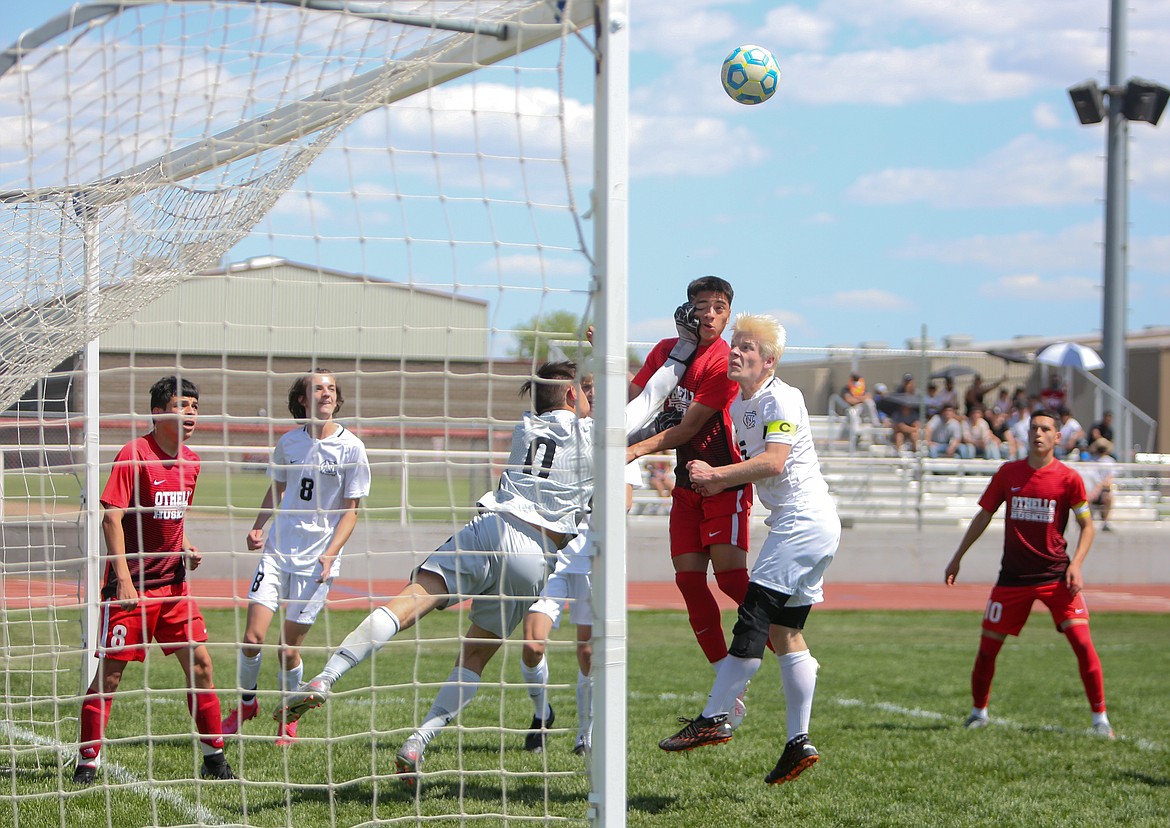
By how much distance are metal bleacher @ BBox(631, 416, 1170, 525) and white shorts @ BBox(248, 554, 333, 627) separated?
11.8 meters

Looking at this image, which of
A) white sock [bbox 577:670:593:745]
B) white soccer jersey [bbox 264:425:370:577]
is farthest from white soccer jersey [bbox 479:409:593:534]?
white soccer jersey [bbox 264:425:370:577]

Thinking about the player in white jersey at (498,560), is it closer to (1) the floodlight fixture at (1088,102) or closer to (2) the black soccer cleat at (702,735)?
(2) the black soccer cleat at (702,735)

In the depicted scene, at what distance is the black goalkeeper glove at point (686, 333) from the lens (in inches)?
231

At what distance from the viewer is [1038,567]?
25.4 ft

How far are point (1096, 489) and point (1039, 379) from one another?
434 cm

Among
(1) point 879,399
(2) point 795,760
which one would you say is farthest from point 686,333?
(1) point 879,399

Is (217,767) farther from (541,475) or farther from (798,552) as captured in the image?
(798,552)

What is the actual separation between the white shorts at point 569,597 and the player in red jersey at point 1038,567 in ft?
9.54

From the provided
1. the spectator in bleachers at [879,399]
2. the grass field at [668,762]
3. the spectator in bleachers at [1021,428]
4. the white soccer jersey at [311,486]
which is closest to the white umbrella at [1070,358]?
the spectator in bleachers at [1021,428]

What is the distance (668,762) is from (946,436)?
1552 centimetres

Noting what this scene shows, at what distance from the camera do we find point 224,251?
4.76m

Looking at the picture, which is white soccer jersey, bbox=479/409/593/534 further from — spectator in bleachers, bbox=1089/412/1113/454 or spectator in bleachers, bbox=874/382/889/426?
spectator in bleachers, bbox=1089/412/1113/454

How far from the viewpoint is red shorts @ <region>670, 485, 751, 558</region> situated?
5.82 m

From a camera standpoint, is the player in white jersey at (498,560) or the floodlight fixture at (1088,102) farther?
the floodlight fixture at (1088,102)
